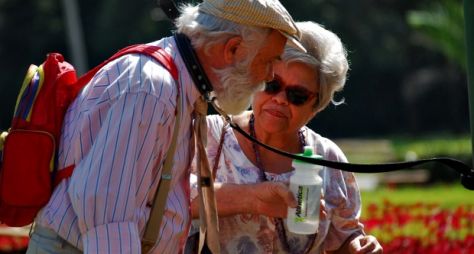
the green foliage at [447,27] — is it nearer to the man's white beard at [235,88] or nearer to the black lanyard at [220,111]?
the black lanyard at [220,111]

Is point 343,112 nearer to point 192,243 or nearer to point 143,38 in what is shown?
point 143,38

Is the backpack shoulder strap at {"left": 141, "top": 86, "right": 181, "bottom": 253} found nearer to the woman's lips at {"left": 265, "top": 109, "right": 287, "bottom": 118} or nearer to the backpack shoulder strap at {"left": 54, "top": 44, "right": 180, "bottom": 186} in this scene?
the backpack shoulder strap at {"left": 54, "top": 44, "right": 180, "bottom": 186}

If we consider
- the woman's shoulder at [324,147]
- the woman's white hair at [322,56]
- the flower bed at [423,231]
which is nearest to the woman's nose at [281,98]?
the woman's white hair at [322,56]

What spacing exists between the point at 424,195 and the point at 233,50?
42.7ft

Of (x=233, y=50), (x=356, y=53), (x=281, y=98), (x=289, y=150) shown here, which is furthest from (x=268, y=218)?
(x=356, y=53)

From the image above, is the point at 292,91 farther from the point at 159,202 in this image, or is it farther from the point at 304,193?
the point at 159,202

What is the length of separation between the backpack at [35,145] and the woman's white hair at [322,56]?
1432mm

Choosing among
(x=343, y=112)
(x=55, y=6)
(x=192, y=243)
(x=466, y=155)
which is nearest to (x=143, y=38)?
→ (x=55, y=6)

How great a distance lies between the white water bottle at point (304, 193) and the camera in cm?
456

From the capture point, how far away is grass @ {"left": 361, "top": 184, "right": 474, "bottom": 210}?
572 inches

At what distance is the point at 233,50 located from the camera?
373 cm

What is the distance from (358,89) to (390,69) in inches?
63.3

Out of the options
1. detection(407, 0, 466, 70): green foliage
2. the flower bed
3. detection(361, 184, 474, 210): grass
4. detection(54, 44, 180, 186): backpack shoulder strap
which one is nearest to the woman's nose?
detection(54, 44, 180, 186): backpack shoulder strap

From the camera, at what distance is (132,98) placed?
3.50 m
